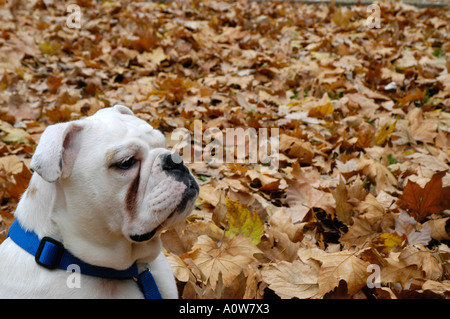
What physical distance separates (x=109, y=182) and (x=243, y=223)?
104cm

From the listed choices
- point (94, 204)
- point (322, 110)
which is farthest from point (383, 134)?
point (94, 204)

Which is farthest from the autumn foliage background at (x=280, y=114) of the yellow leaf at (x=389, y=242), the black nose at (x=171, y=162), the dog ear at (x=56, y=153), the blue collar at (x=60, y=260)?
the dog ear at (x=56, y=153)

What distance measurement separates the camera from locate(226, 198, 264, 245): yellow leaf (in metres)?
2.49

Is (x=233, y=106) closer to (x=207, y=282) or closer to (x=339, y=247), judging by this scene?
(x=339, y=247)

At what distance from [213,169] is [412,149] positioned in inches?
70.5

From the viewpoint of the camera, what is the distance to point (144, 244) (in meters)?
1.95

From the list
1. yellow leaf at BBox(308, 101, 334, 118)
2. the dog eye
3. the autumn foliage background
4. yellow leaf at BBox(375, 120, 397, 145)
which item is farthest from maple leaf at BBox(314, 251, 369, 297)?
yellow leaf at BBox(308, 101, 334, 118)

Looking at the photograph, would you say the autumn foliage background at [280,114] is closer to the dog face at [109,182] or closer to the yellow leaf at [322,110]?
the yellow leaf at [322,110]

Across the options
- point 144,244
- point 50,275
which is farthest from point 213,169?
point 50,275

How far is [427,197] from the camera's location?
8.25 ft

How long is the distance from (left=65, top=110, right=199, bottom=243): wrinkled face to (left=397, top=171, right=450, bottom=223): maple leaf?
146 centimetres

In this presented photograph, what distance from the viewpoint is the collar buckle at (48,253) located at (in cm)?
170

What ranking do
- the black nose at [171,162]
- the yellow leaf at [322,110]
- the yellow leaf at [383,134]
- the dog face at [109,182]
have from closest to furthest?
the dog face at [109,182] < the black nose at [171,162] < the yellow leaf at [383,134] < the yellow leaf at [322,110]

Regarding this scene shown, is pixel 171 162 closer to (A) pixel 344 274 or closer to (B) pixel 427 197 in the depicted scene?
(A) pixel 344 274
